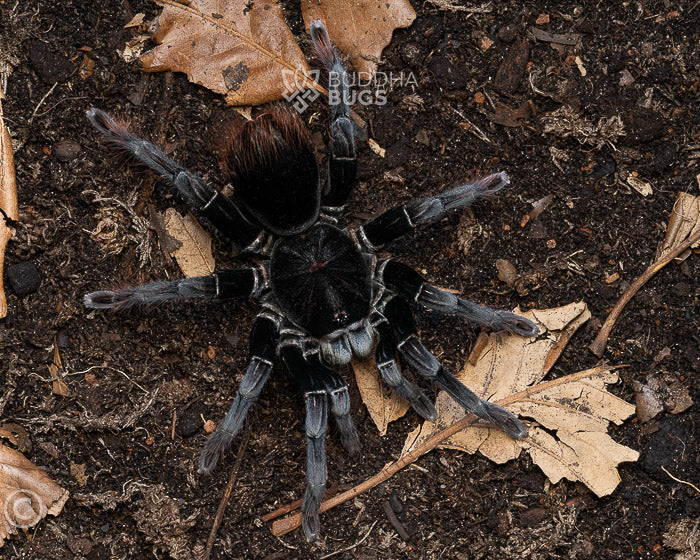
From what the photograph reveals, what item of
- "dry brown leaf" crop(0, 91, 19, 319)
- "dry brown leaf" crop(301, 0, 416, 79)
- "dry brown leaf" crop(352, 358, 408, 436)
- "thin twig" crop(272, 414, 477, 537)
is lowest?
"thin twig" crop(272, 414, 477, 537)

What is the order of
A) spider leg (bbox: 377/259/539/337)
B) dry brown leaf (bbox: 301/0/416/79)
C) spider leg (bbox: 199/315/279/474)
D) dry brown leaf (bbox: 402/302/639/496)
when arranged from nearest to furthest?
1. spider leg (bbox: 199/315/279/474)
2. spider leg (bbox: 377/259/539/337)
3. dry brown leaf (bbox: 402/302/639/496)
4. dry brown leaf (bbox: 301/0/416/79)

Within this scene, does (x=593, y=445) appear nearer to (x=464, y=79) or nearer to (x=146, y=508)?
(x=464, y=79)

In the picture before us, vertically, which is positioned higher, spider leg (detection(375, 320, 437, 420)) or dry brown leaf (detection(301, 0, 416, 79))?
dry brown leaf (detection(301, 0, 416, 79))

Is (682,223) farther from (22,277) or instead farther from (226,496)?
(22,277)

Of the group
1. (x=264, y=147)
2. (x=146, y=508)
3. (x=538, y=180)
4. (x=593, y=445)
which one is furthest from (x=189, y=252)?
(x=593, y=445)

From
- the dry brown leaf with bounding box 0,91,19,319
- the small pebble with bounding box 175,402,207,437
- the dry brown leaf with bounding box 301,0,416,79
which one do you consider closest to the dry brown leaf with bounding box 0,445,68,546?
the small pebble with bounding box 175,402,207,437

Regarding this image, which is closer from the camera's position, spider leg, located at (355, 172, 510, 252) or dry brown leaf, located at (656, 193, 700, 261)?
spider leg, located at (355, 172, 510, 252)

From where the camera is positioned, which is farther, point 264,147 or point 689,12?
point 689,12

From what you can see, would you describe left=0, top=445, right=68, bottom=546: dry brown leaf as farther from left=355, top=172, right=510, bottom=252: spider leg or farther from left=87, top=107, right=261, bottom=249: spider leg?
left=355, top=172, right=510, bottom=252: spider leg
